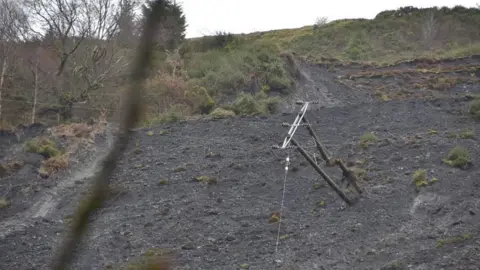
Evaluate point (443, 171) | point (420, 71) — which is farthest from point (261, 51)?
point (443, 171)

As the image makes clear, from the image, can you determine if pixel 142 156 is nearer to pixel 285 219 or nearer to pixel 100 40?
pixel 285 219

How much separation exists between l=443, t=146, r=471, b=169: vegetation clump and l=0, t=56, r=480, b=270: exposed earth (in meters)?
0.14

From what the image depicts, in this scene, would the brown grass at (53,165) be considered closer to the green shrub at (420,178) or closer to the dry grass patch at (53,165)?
the dry grass patch at (53,165)

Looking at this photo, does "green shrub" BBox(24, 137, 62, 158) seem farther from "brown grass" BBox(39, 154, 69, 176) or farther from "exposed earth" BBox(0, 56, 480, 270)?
"brown grass" BBox(39, 154, 69, 176)

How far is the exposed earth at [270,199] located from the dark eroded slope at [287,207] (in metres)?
0.03

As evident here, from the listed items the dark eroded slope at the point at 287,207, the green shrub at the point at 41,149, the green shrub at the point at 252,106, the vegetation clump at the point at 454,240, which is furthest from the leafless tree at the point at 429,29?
the vegetation clump at the point at 454,240

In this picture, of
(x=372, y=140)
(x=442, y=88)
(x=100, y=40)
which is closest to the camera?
(x=100, y=40)

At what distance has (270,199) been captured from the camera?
1327 cm

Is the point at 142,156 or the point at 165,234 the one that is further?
the point at 142,156

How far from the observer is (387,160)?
562 inches

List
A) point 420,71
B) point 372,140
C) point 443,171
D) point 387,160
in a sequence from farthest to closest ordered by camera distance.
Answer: point 420,71
point 372,140
point 387,160
point 443,171

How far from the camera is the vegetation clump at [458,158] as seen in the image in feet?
42.4

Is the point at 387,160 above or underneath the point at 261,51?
underneath

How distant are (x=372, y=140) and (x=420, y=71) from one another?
45.6 feet
